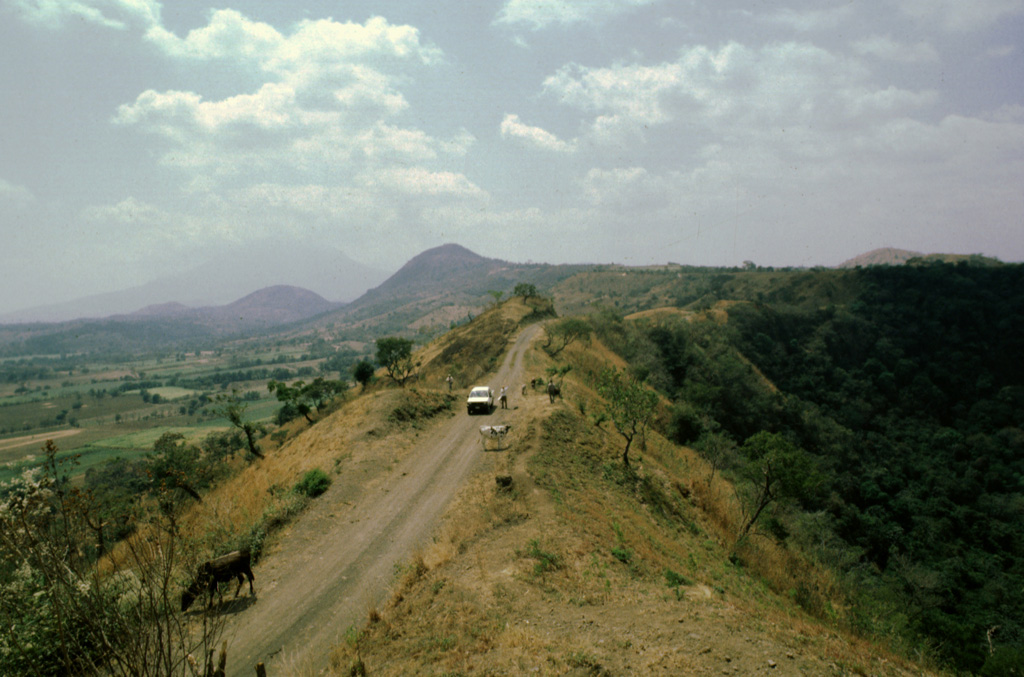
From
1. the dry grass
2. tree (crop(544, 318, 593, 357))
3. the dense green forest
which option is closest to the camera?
the dry grass

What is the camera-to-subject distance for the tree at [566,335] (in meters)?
56.6

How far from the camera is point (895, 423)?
253 feet

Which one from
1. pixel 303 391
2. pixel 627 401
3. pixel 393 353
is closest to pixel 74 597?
pixel 627 401

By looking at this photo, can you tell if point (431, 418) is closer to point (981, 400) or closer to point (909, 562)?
point (909, 562)

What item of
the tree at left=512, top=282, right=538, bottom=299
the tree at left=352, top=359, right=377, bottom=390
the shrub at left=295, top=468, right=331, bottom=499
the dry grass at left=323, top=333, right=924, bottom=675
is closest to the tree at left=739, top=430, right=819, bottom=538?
the dry grass at left=323, top=333, right=924, bottom=675

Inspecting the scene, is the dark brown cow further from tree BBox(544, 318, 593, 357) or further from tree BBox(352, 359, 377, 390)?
tree BBox(352, 359, 377, 390)

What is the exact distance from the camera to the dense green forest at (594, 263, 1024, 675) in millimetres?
34688

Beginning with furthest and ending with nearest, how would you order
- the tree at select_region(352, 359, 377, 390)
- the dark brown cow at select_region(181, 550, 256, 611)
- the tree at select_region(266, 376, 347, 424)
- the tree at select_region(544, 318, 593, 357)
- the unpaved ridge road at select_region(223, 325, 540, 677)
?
the tree at select_region(544, 318, 593, 357) → the tree at select_region(352, 359, 377, 390) → the tree at select_region(266, 376, 347, 424) → the dark brown cow at select_region(181, 550, 256, 611) → the unpaved ridge road at select_region(223, 325, 540, 677)

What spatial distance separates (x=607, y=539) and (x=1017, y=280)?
150147 millimetres

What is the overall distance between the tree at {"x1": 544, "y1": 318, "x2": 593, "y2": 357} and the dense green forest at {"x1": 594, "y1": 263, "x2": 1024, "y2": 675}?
9.11 meters

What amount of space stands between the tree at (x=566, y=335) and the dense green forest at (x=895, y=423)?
29.9 feet

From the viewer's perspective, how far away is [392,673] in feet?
31.9

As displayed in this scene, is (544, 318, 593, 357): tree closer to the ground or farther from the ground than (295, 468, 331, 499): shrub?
farther from the ground

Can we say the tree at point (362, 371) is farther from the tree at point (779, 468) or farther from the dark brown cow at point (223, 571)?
the tree at point (779, 468)
